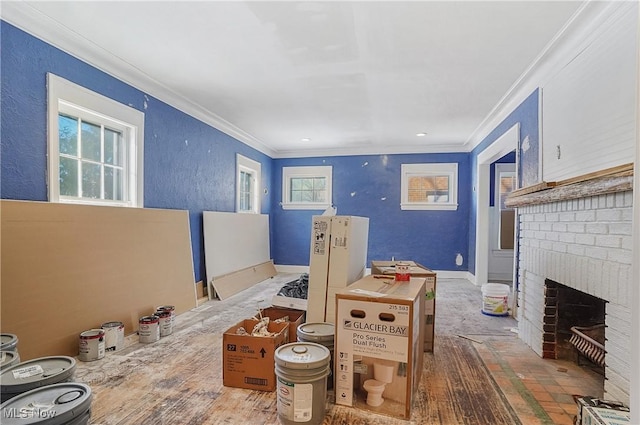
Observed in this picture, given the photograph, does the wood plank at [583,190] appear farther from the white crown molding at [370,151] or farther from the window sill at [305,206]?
the window sill at [305,206]

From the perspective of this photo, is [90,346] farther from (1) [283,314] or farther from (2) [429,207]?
(2) [429,207]

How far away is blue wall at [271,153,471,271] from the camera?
600 cm

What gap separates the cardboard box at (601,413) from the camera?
1344 mm

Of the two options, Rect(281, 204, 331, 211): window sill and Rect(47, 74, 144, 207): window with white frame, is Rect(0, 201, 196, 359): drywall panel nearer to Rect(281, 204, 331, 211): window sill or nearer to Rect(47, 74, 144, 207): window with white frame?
Rect(47, 74, 144, 207): window with white frame

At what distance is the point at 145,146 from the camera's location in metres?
3.31

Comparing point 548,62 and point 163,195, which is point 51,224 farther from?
point 548,62

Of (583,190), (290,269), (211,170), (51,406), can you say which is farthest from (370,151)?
(51,406)

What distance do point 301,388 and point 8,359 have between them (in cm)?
149

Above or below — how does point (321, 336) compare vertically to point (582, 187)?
below

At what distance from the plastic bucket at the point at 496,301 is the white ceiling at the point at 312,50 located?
6.95 feet

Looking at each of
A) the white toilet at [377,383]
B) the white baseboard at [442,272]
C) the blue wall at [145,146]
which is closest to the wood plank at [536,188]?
the white toilet at [377,383]

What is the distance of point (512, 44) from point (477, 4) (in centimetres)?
68

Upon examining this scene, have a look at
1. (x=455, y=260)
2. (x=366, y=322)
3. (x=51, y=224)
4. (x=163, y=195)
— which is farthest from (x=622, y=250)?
(x=455, y=260)

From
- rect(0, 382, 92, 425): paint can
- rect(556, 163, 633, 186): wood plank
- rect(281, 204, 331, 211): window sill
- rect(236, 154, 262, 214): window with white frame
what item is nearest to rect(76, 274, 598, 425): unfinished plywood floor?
rect(0, 382, 92, 425): paint can
